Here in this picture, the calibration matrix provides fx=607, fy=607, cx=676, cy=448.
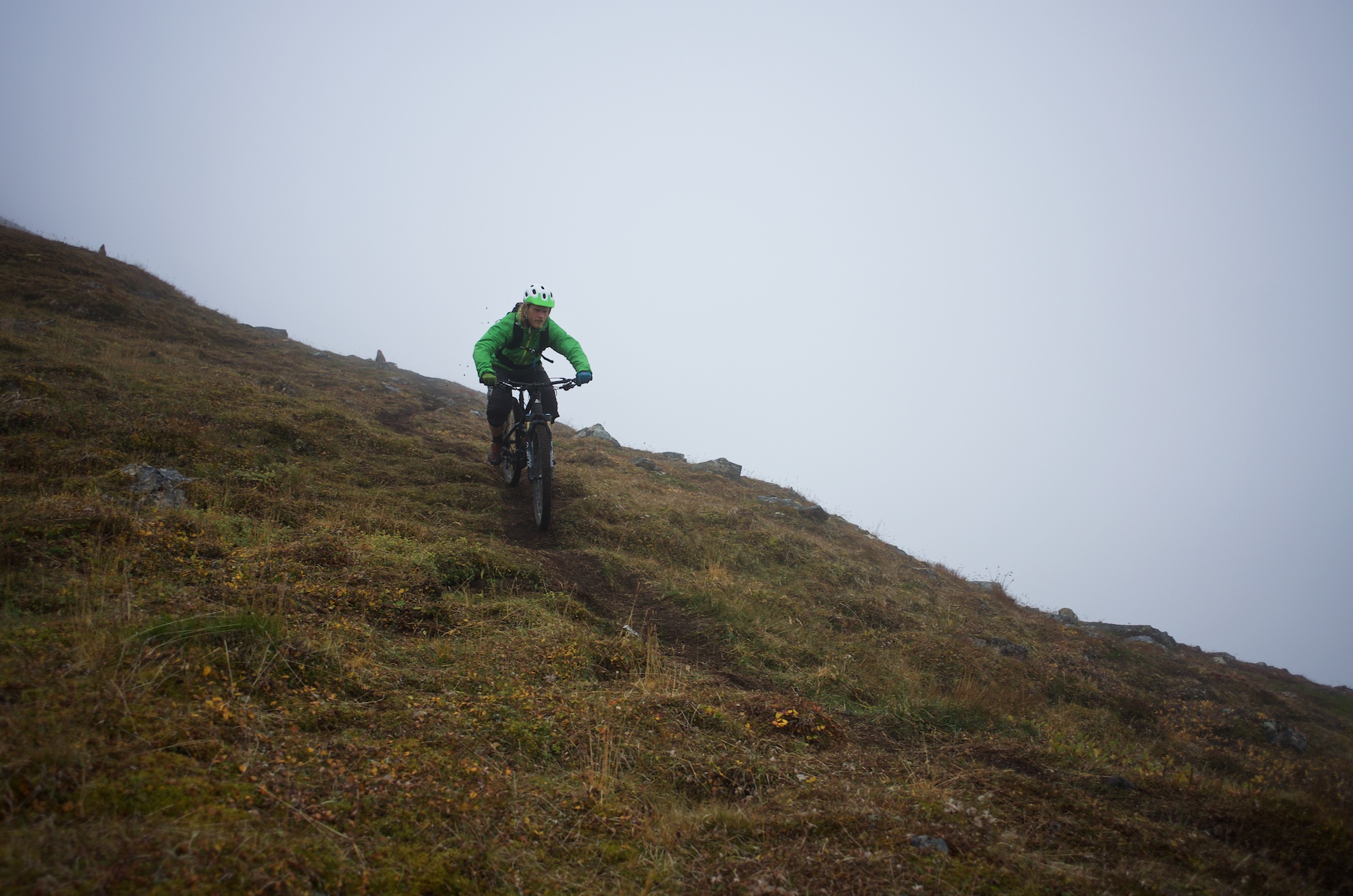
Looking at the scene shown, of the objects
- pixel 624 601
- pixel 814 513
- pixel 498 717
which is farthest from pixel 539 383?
pixel 814 513

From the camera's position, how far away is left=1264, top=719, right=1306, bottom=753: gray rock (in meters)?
7.99

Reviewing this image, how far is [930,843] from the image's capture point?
3.14m

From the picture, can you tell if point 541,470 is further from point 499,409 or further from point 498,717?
point 498,717

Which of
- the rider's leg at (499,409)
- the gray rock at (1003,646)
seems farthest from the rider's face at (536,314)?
the gray rock at (1003,646)

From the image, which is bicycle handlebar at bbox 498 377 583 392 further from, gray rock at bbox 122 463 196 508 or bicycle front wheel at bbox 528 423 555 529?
gray rock at bbox 122 463 196 508

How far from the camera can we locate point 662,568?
874 cm

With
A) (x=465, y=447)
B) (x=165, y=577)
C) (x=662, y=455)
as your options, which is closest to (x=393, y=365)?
(x=662, y=455)

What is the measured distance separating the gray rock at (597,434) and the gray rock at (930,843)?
17941 millimetres

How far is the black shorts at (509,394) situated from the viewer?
9750 mm

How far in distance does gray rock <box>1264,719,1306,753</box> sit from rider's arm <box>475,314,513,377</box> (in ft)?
39.0

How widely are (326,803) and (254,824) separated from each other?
32cm

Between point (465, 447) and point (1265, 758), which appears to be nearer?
point (1265, 758)

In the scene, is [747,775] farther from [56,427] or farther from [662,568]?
[56,427]

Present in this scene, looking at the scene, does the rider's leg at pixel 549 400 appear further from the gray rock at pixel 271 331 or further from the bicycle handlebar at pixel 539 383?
the gray rock at pixel 271 331
